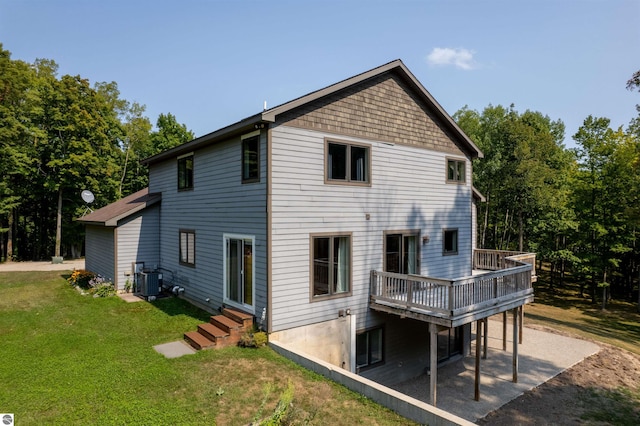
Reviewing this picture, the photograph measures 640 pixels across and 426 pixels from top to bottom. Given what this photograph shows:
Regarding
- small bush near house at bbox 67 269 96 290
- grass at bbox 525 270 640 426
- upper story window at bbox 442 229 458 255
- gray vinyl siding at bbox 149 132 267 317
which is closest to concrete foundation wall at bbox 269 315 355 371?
gray vinyl siding at bbox 149 132 267 317

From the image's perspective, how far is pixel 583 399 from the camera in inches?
390

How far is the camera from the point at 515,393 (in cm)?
1024

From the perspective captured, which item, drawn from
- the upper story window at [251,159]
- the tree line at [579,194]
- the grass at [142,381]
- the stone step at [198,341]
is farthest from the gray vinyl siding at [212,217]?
the tree line at [579,194]

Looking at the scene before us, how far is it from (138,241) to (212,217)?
5142mm

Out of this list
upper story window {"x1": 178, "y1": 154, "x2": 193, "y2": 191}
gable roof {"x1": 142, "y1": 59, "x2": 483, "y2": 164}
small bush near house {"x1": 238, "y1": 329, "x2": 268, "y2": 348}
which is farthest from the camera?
upper story window {"x1": 178, "y1": 154, "x2": 193, "y2": 191}

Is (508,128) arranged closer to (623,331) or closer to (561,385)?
(623,331)

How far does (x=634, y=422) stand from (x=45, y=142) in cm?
3520

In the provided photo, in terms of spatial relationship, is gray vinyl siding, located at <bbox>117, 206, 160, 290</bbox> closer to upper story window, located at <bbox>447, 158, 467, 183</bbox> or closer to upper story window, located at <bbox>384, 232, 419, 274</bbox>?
upper story window, located at <bbox>384, 232, 419, 274</bbox>

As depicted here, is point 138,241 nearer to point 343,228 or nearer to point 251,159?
point 251,159

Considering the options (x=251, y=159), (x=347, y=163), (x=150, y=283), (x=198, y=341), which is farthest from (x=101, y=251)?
(x=347, y=163)

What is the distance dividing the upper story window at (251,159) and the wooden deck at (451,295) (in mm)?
4457

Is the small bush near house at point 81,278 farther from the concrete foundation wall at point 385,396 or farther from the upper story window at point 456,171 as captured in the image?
the upper story window at point 456,171

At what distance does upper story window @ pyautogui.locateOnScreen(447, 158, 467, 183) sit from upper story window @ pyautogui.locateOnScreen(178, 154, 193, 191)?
9323 mm

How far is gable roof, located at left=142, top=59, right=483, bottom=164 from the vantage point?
8641 millimetres
